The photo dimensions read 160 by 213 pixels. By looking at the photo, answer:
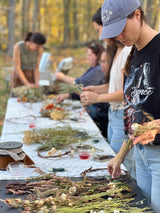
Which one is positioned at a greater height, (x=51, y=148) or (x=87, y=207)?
(x=87, y=207)

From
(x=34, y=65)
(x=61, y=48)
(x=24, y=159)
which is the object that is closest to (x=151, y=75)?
(x=24, y=159)

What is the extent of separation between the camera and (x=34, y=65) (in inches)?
224

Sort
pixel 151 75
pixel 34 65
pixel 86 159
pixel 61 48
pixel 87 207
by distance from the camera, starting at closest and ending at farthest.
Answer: pixel 87 207
pixel 151 75
pixel 86 159
pixel 34 65
pixel 61 48

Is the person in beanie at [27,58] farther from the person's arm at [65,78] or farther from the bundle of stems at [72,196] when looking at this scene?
the bundle of stems at [72,196]

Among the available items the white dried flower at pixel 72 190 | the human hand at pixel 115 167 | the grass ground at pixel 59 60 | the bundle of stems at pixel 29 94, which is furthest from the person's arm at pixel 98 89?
the grass ground at pixel 59 60

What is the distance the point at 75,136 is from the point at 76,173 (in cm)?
81

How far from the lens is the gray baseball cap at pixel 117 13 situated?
1629 millimetres

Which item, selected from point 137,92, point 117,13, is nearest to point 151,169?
point 137,92

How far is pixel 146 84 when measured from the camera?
1659 millimetres

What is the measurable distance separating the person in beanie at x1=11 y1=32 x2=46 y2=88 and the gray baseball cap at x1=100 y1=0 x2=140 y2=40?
3370 millimetres

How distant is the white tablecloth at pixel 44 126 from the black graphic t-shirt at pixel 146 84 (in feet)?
1.84

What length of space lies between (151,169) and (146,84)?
43 centimetres

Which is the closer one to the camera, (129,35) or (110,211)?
(110,211)

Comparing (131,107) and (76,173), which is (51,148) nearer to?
(76,173)
